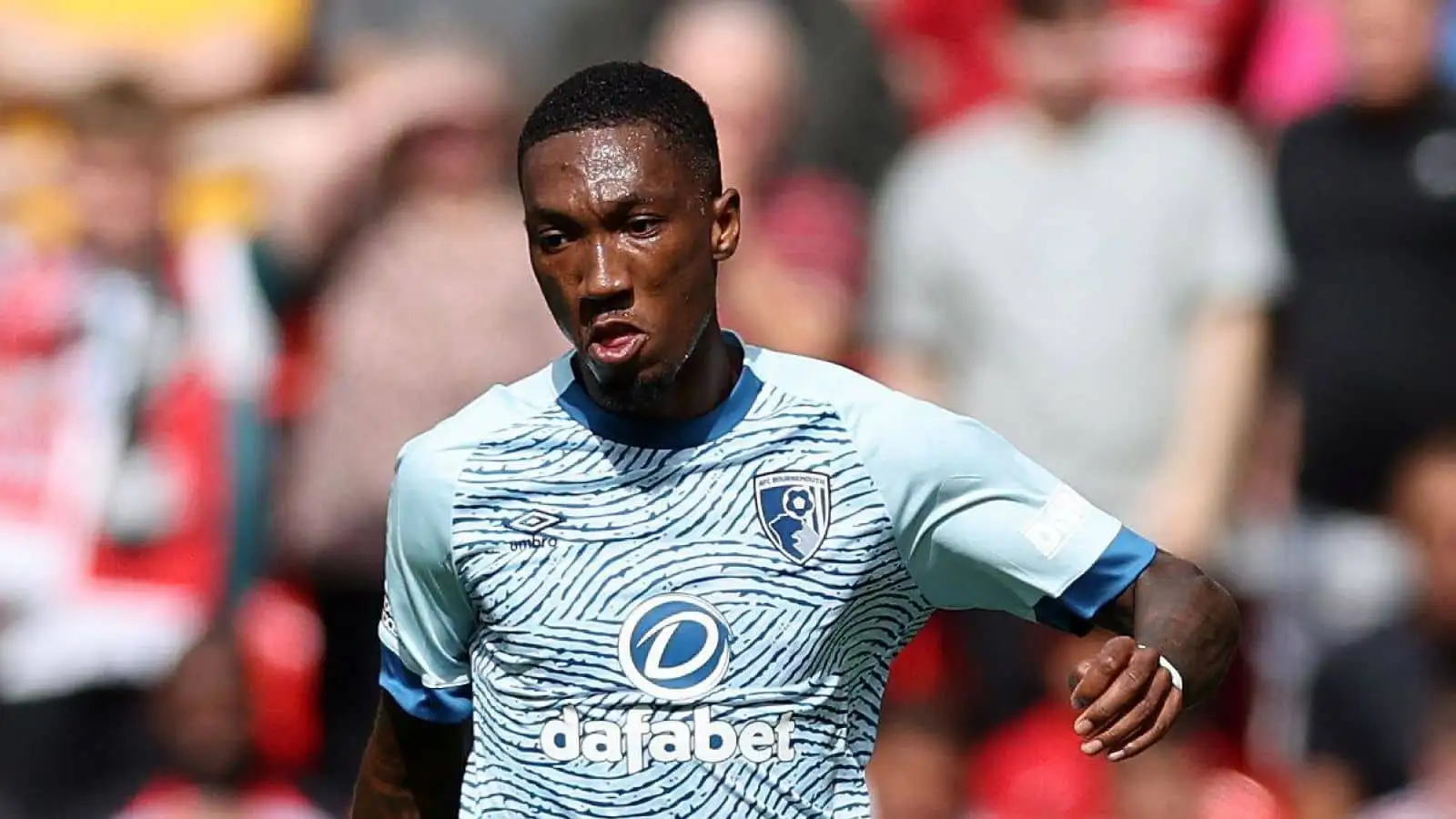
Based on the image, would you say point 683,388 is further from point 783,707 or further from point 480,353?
point 480,353

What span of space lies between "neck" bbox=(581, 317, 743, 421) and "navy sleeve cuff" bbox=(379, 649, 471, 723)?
21.5 inches

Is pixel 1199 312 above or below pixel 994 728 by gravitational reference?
above

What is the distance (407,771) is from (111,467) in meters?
4.21

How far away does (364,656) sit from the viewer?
834 centimetres

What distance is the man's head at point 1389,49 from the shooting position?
8.30 meters

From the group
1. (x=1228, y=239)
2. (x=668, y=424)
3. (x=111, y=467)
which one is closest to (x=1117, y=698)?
(x=668, y=424)

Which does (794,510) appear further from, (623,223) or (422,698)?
(422,698)

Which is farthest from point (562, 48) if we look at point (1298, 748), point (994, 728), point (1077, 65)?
point (1298, 748)

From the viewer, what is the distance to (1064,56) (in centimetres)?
819

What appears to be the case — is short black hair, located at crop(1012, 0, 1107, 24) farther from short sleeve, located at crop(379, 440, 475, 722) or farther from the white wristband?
the white wristband

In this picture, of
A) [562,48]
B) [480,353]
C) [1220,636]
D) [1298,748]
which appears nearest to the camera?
[1220,636]

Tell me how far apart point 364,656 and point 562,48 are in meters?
2.11

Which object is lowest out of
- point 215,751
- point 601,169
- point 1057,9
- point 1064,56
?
point 215,751

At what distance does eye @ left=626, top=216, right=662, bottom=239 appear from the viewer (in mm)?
4180
